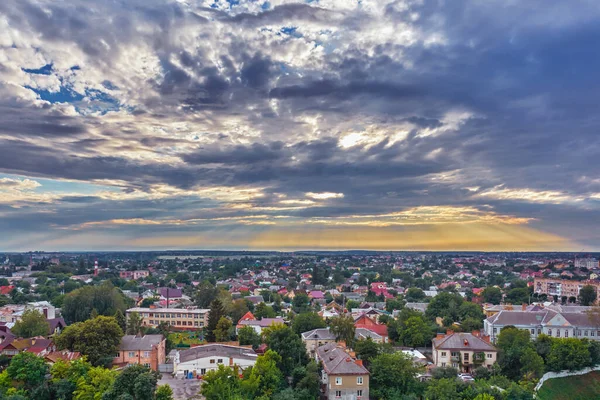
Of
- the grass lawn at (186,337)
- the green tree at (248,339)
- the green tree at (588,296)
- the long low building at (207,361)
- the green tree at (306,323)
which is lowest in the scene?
the grass lawn at (186,337)

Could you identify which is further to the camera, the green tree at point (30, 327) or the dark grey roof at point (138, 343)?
the green tree at point (30, 327)

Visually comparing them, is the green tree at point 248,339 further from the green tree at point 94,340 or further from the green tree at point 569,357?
the green tree at point 569,357

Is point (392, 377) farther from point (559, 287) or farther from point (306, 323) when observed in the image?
point (559, 287)

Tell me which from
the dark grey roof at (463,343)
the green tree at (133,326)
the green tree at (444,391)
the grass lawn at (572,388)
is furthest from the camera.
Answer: the green tree at (133,326)

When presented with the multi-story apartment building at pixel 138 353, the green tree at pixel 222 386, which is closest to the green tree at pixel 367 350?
the green tree at pixel 222 386

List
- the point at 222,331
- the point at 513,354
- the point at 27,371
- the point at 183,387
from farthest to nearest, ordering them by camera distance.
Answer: the point at 222,331 < the point at 513,354 < the point at 183,387 < the point at 27,371

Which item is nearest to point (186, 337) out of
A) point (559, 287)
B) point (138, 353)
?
point (138, 353)

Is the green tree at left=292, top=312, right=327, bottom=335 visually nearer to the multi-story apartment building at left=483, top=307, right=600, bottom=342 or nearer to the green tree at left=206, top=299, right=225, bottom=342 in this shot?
the green tree at left=206, top=299, right=225, bottom=342
